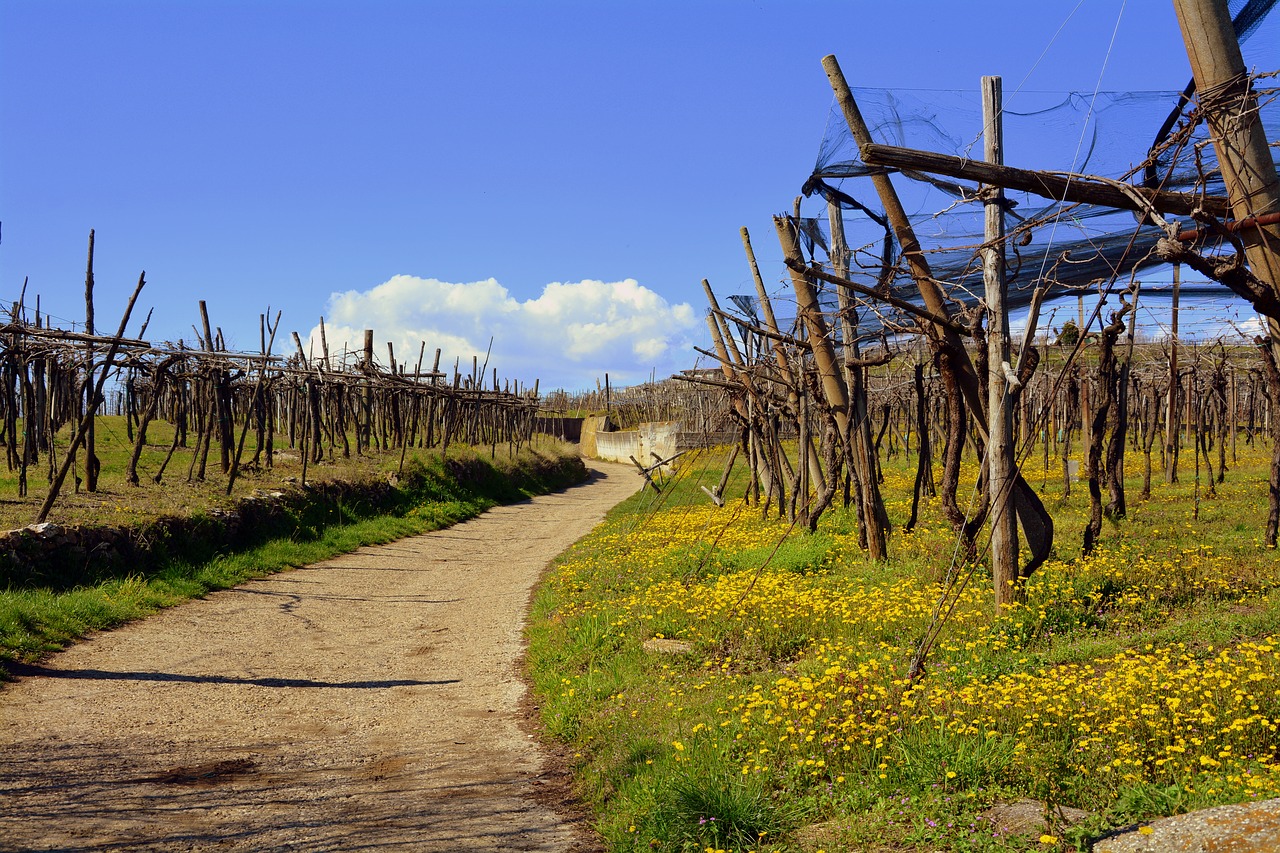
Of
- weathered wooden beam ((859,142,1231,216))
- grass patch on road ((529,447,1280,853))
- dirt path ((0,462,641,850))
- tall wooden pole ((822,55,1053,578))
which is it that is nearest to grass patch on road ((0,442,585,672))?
dirt path ((0,462,641,850))

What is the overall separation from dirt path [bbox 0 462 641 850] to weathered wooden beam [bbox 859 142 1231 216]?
4.11 metres

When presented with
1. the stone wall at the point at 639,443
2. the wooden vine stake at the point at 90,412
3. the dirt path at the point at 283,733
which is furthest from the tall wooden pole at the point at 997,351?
the stone wall at the point at 639,443

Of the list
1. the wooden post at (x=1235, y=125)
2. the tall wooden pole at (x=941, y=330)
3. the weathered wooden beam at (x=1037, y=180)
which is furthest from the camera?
the tall wooden pole at (x=941, y=330)

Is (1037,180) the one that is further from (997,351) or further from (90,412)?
(90,412)

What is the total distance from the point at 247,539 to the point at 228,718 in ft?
27.9

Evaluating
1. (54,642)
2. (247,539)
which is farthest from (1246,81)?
(247,539)

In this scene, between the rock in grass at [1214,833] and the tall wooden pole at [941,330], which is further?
the tall wooden pole at [941,330]

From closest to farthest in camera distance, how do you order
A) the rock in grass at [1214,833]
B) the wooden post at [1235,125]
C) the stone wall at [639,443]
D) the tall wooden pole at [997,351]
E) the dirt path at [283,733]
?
the rock in grass at [1214,833]
the wooden post at [1235,125]
the dirt path at [283,733]
the tall wooden pole at [997,351]
the stone wall at [639,443]

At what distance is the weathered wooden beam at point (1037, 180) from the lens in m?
4.41

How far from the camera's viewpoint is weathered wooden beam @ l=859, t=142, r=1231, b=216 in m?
4.41

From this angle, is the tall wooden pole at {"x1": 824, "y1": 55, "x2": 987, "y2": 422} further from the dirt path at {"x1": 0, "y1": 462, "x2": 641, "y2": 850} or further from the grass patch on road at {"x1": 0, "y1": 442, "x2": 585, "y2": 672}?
the grass patch on road at {"x1": 0, "y1": 442, "x2": 585, "y2": 672}

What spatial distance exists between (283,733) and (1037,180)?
258 inches

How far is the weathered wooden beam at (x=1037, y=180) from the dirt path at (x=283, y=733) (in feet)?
13.5

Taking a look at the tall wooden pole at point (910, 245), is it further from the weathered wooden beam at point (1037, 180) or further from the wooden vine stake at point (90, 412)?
the wooden vine stake at point (90, 412)
